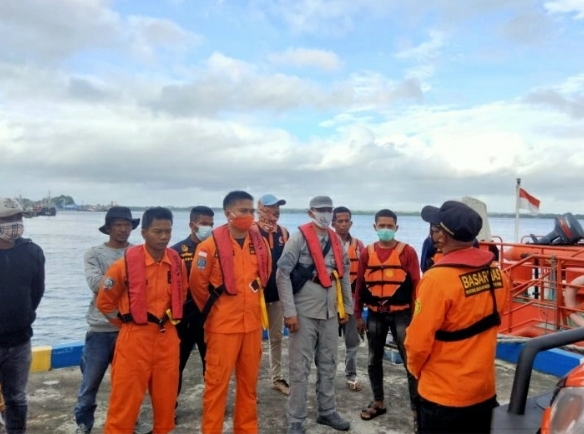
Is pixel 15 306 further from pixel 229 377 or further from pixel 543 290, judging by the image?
pixel 543 290

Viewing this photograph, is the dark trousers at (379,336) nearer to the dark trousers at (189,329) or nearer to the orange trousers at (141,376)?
the dark trousers at (189,329)

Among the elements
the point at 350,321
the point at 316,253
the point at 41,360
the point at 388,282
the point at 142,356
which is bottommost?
the point at 41,360

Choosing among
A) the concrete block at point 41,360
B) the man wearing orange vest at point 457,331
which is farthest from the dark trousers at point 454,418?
the concrete block at point 41,360

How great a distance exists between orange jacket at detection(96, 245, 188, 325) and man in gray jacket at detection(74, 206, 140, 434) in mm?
272

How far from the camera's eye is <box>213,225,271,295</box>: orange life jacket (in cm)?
Result: 364

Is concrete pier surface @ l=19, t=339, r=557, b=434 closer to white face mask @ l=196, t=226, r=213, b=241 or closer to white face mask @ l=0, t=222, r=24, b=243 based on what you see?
white face mask @ l=196, t=226, r=213, b=241

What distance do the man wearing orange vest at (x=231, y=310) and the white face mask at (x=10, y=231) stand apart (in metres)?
1.22

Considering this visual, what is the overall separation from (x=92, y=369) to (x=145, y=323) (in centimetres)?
75

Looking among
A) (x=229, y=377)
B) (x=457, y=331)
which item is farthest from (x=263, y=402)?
(x=457, y=331)

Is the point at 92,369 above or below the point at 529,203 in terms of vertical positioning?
below

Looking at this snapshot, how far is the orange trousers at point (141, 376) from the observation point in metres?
3.25

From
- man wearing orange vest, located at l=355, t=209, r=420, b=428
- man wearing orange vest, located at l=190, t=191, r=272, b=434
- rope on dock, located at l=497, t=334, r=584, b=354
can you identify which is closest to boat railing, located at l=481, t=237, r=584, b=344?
rope on dock, located at l=497, t=334, r=584, b=354

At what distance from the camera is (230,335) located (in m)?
3.62

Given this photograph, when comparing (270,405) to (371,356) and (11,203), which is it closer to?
(371,356)
